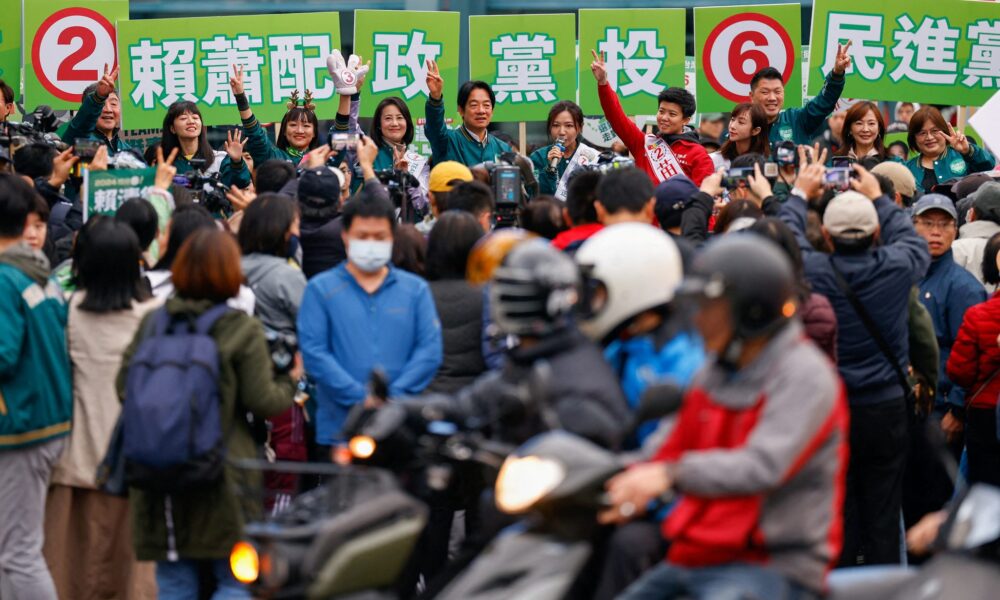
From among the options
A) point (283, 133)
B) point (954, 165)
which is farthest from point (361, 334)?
point (954, 165)

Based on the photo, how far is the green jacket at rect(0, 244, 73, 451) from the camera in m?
6.36

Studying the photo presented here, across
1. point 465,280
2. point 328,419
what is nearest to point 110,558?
point 328,419

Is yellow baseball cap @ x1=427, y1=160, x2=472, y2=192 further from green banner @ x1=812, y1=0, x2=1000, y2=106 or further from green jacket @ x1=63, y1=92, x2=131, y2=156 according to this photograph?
green banner @ x1=812, y1=0, x2=1000, y2=106

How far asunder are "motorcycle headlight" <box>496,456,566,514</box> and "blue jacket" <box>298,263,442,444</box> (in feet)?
8.54

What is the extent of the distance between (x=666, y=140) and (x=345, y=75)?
2.08 metres

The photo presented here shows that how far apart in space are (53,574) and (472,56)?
20.0 ft

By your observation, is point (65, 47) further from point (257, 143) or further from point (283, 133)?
point (257, 143)

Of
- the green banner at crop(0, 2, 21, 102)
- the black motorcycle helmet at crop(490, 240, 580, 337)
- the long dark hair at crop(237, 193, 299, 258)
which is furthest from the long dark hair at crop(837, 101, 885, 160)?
the black motorcycle helmet at crop(490, 240, 580, 337)

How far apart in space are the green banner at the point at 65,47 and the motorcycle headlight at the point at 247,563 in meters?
7.88

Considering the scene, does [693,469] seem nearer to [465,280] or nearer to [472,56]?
[465,280]

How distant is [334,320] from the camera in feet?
21.8

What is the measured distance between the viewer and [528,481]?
395 centimetres

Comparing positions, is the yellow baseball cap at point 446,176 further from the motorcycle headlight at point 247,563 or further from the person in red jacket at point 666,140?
the motorcycle headlight at point 247,563

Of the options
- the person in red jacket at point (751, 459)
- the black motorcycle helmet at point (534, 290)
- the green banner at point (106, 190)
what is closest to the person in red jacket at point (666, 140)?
the green banner at point (106, 190)
